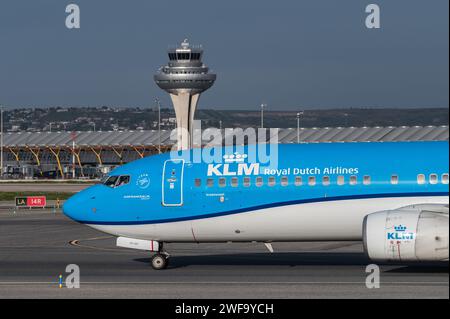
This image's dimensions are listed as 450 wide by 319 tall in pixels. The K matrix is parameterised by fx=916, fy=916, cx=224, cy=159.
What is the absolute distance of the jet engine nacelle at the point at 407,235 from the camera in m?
24.1

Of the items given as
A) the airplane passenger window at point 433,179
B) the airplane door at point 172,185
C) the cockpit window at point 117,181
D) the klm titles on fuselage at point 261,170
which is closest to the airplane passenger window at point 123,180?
the cockpit window at point 117,181

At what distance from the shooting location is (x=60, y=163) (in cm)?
17438

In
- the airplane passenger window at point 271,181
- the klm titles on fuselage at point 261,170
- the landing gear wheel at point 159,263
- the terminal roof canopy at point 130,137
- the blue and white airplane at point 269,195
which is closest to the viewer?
the blue and white airplane at point 269,195

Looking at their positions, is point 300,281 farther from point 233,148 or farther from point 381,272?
point 233,148

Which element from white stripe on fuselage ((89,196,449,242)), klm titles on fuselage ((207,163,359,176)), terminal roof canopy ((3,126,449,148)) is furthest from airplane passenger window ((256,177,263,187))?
terminal roof canopy ((3,126,449,148))

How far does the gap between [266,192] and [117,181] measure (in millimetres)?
5020

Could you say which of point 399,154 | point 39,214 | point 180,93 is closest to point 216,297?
point 399,154

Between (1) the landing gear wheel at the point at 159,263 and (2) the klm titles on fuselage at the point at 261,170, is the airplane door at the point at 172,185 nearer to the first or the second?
(2) the klm titles on fuselage at the point at 261,170

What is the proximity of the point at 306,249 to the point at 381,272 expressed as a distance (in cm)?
918

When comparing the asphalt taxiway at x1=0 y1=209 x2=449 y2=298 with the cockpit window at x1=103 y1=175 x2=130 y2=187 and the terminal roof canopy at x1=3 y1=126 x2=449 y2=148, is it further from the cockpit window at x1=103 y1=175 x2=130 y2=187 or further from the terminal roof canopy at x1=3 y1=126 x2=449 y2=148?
the terminal roof canopy at x1=3 y1=126 x2=449 y2=148

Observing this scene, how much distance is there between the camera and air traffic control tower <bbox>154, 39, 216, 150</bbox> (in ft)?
554

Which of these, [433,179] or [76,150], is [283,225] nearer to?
[433,179]

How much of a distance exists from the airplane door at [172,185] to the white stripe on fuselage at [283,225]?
72 centimetres

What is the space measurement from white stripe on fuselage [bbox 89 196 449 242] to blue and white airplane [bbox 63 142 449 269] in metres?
0.03
